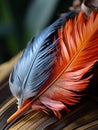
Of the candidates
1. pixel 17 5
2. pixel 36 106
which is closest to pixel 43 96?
pixel 36 106

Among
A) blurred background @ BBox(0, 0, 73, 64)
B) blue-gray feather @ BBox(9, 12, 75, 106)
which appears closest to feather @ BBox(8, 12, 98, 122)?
blue-gray feather @ BBox(9, 12, 75, 106)

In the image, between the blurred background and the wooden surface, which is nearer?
the wooden surface

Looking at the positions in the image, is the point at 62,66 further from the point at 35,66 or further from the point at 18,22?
the point at 18,22

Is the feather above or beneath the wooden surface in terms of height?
above

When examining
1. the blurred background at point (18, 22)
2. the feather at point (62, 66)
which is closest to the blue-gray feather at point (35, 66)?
the feather at point (62, 66)

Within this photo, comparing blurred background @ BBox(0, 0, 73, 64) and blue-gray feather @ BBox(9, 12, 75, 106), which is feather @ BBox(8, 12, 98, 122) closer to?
blue-gray feather @ BBox(9, 12, 75, 106)

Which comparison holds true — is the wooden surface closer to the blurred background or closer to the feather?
the feather

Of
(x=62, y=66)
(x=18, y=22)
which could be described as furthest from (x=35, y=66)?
(x=18, y=22)

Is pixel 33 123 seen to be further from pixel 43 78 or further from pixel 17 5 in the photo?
pixel 17 5
